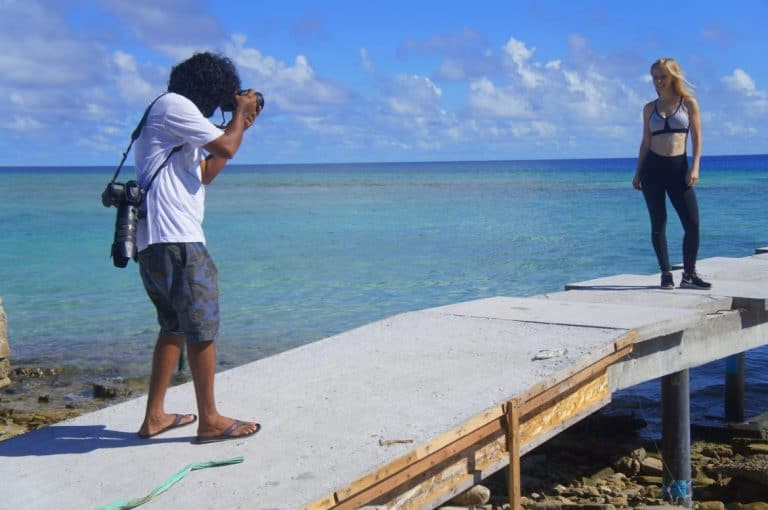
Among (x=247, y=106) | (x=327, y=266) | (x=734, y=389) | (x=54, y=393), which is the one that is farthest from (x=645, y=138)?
(x=327, y=266)

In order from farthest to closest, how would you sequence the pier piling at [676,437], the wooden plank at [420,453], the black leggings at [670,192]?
the black leggings at [670,192]
the pier piling at [676,437]
the wooden plank at [420,453]

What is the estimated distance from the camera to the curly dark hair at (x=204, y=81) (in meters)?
4.61

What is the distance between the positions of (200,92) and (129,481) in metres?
1.90

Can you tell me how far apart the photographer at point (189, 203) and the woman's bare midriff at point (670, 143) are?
4.56m

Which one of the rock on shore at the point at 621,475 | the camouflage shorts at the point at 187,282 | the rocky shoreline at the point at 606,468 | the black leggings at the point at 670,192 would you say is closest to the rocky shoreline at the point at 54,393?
the rocky shoreline at the point at 606,468

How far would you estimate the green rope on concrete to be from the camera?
3.95 m

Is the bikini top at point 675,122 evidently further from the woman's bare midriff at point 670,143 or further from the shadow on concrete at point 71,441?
the shadow on concrete at point 71,441

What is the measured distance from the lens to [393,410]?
5000mm

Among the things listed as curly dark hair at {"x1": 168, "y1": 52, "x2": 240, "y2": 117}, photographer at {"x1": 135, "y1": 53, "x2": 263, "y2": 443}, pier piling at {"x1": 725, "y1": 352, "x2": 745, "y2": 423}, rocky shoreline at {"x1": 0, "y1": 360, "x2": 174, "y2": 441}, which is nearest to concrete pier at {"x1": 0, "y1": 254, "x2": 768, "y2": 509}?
photographer at {"x1": 135, "y1": 53, "x2": 263, "y2": 443}

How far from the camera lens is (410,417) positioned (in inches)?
191

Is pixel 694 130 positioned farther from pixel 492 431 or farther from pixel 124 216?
pixel 124 216

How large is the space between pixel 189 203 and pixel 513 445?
216cm

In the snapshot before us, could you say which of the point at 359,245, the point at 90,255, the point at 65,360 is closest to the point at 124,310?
the point at 65,360

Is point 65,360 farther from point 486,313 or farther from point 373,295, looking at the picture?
point 486,313
